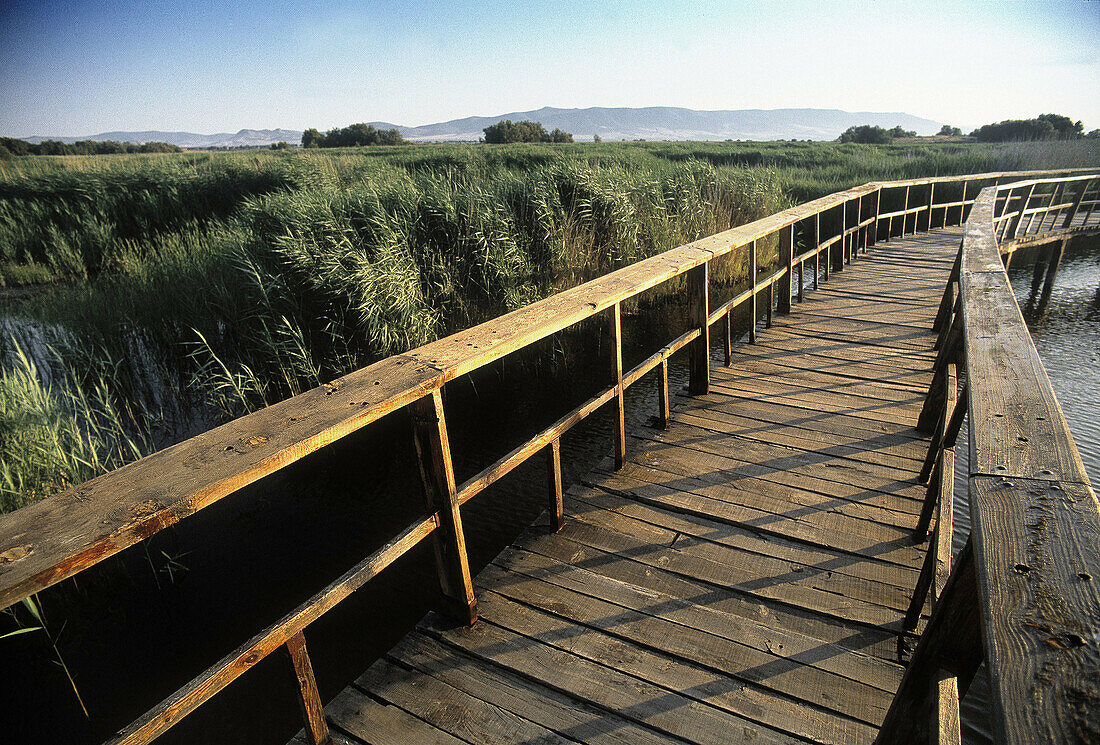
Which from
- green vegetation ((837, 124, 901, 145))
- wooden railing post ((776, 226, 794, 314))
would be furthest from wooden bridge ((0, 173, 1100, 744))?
green vegetation ((837, 124, 901, 145))

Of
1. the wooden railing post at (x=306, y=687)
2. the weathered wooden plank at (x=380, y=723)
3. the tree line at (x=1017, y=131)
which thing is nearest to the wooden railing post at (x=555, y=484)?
the weathered wooden plank at (x=380, y=723)

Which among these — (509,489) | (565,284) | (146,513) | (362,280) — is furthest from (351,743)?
(565,284)

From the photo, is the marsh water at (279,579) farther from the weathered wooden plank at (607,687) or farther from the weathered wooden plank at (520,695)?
the weathered wooden plank at (607,687)

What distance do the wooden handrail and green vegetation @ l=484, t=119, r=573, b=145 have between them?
46469 mm

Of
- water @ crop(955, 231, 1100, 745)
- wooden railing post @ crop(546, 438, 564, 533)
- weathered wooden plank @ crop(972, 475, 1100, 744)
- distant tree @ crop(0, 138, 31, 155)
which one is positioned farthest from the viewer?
distant tree @ crop(0, 138, 31, 155)

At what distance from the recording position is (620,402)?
323cm

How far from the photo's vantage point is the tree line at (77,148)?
42.0m

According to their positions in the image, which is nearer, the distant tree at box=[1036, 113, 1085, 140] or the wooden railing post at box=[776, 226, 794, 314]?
the wooden railing post at box=[776, 226, 794, 314]

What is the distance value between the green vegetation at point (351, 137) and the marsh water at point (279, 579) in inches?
1838

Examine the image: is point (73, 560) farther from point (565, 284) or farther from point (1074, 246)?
point (1074, 246)

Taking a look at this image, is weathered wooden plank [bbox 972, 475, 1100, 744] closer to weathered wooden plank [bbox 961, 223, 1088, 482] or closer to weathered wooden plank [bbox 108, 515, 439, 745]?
weathered wooden plank [bbox 961, 223, 1088, 482]

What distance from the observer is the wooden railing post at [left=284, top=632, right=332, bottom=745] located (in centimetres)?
166

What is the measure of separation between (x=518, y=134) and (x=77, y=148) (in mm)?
36766

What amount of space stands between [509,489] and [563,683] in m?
3.13
